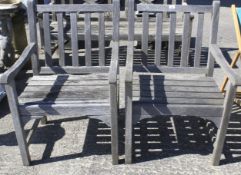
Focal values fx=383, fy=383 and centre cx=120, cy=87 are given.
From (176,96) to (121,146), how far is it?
71 centimetres

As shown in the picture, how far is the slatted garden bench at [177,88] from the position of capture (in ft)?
9.35

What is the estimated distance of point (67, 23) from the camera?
527 centimetres

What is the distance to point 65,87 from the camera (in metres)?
3.19

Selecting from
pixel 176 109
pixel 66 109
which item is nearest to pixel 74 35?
pixel 66 109

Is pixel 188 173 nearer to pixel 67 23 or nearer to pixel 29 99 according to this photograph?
pixel 29 99

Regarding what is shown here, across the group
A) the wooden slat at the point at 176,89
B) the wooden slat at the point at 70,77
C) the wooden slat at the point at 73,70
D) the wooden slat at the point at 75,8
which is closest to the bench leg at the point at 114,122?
the wooden slat at the point at 176,89

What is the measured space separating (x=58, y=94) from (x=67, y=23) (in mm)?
2429

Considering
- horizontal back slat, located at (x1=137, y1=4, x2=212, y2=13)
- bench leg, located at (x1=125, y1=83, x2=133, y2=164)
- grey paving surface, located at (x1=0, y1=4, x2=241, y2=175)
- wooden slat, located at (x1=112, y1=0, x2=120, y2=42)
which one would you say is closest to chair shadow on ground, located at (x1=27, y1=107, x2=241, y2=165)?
grey paving surface, located at (x1=0, y1=4, x2=241, y2=175)

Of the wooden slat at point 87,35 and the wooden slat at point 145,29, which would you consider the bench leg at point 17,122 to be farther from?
the wooden slat at point 145,29

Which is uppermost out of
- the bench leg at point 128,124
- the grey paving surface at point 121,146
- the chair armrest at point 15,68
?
the chair armrest at point 15,68

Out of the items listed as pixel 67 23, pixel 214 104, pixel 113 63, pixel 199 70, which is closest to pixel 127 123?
pixel 113 63

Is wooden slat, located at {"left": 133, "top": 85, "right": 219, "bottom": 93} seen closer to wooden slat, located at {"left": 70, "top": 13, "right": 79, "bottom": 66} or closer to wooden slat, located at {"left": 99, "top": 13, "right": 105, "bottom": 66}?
wooden slat, located at {"left": 99, "top": 13, "right": 105, "bottom": 66}

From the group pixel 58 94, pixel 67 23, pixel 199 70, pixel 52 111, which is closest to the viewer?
pixel 52 111

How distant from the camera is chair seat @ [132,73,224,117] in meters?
2.86
